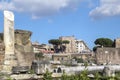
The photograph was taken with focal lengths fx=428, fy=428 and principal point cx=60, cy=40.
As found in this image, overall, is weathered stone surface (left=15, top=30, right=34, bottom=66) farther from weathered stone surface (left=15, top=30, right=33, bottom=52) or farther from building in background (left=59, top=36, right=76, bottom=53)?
building in background (left=59, top=36, right=76, bottom=53)

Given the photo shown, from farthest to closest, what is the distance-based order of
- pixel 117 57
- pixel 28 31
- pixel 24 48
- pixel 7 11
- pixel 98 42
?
pixel 98 42, pixel 117 57, pixel 24 48, pixel 28 31, pixel 7 11

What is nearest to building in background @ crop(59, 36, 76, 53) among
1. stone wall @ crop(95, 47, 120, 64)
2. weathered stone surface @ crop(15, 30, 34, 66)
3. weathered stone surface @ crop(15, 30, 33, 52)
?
stone wall @ crop(95, 47, 120, 64)

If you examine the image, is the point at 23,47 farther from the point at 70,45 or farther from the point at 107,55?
the point at 70,45

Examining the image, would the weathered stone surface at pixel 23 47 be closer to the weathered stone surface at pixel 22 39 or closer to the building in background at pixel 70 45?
the weathered stone surface at pixel 22 39

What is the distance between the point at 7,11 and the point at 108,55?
45.8 m

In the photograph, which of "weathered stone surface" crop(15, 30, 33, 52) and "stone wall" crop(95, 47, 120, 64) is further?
"stone wall" crop(95, 47, 120, 64)

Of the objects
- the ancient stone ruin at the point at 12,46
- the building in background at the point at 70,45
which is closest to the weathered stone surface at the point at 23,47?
the ancient stone ruin at the point at 12,46

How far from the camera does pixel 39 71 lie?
1016 cm

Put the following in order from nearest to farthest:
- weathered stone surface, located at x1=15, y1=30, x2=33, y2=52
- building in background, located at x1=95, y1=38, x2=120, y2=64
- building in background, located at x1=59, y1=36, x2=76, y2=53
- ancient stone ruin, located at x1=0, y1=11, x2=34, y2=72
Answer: ancient stone ruin, located at x1=0, y1=11, x2=34, y2=72 < weathered stone surface, located at x1=15, y1=30, x2=33, y2=52 < building in background, located at x1=95, y1=38, x2=120, y2=64 < building in background, located at x1=59, y1=36, x2=76, y2=53

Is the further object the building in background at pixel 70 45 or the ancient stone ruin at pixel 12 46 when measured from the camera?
the building in background at pixel 70 45

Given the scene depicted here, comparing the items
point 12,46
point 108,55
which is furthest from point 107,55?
point 12,46

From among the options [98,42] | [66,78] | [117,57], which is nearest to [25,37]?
[66,78]

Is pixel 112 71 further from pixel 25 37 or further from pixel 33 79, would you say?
pixel 25 37

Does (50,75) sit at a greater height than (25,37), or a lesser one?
lesser
